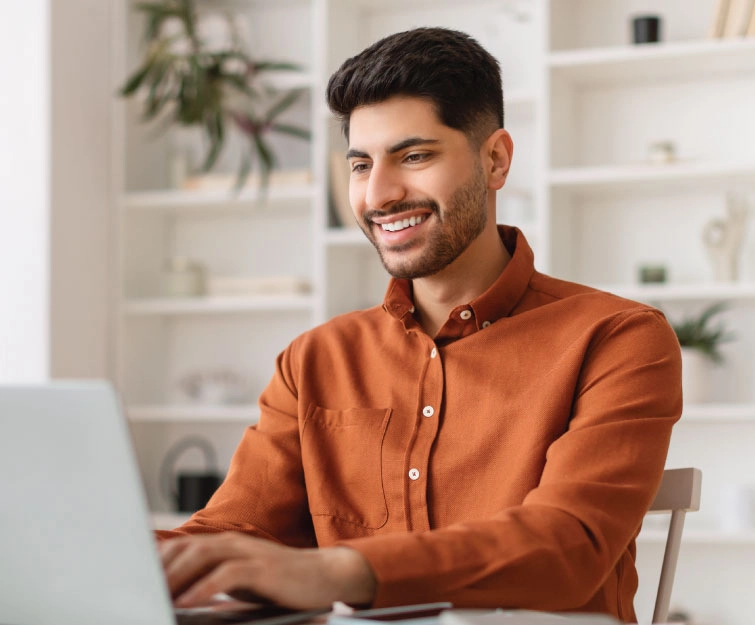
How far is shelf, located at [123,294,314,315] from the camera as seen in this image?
358cm

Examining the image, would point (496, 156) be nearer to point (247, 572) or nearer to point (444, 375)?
point (444, 375)

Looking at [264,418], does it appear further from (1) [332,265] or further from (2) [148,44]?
(2) [148,44]

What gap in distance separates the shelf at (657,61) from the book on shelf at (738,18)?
41mm

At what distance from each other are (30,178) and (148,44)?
2.26 ft

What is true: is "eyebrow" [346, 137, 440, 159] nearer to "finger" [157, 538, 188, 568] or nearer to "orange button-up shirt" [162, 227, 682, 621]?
"orange button-up shirt" [162, 227, 682, 621]

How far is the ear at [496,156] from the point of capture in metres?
1.61

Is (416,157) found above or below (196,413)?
above

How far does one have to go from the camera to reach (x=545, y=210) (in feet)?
10.8

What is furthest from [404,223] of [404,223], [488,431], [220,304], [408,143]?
[220,304]

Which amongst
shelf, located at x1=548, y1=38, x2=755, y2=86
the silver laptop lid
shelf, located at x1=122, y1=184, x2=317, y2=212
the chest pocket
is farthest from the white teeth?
shelf, located at x1=122, y1=184, x2=317, y2=212

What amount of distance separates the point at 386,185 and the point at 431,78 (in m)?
0.16

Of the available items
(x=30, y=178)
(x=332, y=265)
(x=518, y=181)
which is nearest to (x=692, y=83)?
(x=518, y=181)

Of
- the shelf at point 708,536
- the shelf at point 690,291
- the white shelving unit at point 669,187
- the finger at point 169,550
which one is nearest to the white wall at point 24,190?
the white shelving unit at point 669,187

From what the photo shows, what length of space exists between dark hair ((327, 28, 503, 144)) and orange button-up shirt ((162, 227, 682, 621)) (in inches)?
8.8
